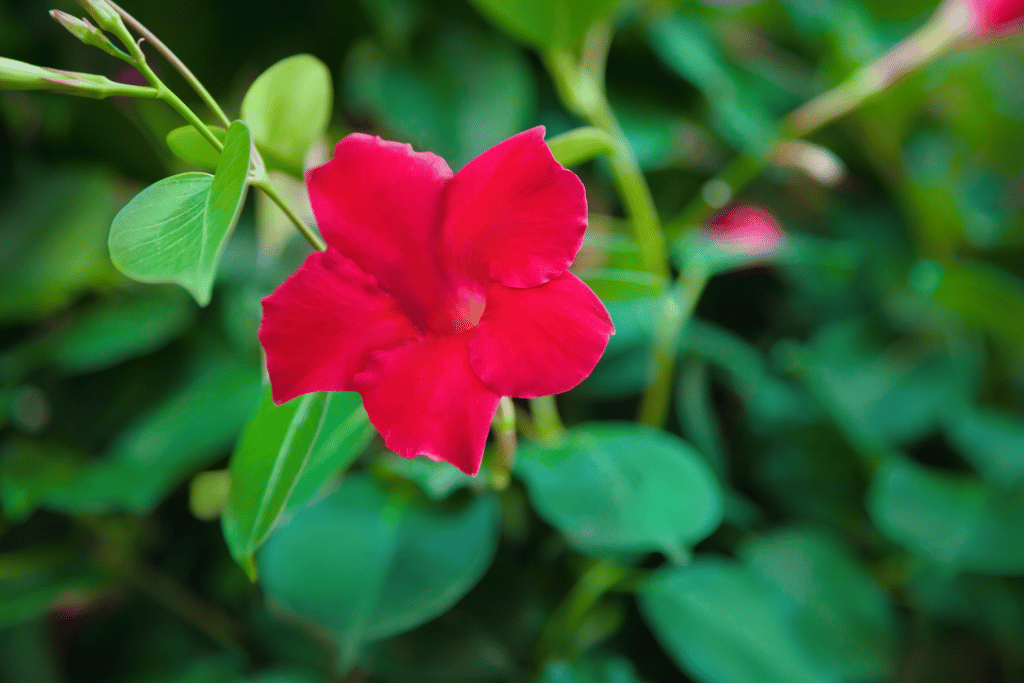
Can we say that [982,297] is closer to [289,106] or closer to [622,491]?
[622,491]

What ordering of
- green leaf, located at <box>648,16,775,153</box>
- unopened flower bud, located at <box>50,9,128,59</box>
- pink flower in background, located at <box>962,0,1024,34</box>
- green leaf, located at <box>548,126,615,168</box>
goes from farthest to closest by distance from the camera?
green leaf, located at <box>648,16,775,153</box> < pink flower in background, located at <box>962,0,1024,34</box> < green leaf, located at <box>548,126,615,168</box> < unopened flower bud, located at <box>50,9,128,59</box>

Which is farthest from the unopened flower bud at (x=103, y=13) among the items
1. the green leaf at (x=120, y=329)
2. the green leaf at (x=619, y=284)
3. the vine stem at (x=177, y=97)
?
the green leaf at (x=120, y=329)

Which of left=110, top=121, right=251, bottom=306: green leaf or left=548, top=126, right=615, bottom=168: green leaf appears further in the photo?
left=548, top=126, right=615, bottom=168: green leaf

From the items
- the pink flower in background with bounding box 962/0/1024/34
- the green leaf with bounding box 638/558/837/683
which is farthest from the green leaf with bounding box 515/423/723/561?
the pink flower in background with bounding box 962/0/1024/34

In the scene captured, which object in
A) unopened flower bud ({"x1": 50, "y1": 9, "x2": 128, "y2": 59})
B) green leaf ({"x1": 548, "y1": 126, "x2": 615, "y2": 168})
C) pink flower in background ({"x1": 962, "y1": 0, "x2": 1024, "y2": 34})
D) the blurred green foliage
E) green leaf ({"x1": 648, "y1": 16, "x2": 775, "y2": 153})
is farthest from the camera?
green leaf ({"x1": 648, "y1": 16, "x2": 775, "y2": 153})

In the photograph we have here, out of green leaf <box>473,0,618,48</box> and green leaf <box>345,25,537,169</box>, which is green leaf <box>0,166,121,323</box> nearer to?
green leaf <box>345,25,537,169</box>

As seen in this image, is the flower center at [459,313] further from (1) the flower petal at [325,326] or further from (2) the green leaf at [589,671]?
(2) the green leaf at [589,671]

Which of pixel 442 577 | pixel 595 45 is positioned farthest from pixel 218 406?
pixel 595 45

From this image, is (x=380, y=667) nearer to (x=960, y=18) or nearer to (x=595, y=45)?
(x=595, y=45)

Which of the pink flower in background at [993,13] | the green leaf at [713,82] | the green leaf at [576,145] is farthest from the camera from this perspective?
the green leaf at [713,82]
